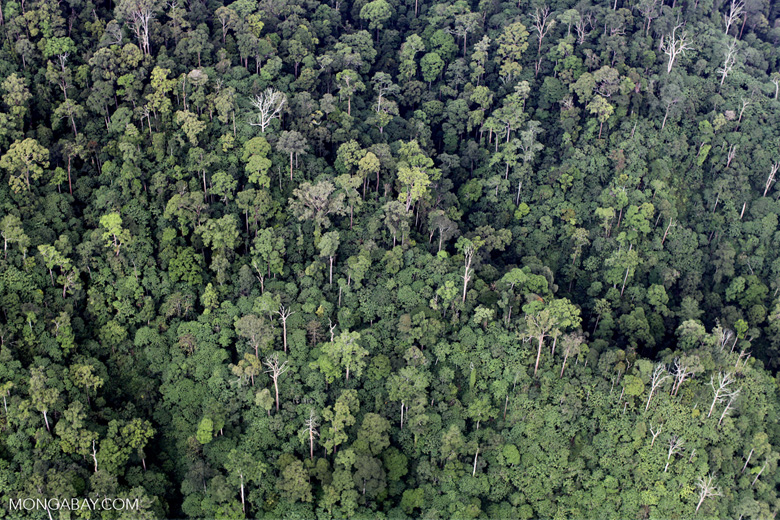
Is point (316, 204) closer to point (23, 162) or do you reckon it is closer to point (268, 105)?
point (268, 105)

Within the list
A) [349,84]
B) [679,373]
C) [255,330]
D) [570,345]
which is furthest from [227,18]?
[679,373]

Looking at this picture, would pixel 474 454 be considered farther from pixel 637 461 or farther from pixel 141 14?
pixel 141 14

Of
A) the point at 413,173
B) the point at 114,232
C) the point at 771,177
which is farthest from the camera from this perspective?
the point at 771,177

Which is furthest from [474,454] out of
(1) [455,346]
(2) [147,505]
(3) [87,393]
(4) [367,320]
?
(3) [87,393]

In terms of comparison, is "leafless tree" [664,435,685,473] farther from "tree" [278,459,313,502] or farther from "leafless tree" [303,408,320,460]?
"tree" [278,459,313,502]

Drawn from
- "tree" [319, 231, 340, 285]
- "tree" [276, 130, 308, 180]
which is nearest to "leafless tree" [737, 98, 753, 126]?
"tree" [276, 130, 308, 180]

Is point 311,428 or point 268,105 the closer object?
point 311,428

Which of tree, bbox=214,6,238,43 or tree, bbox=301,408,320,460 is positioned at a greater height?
tree, bbox=214,6,238,43
